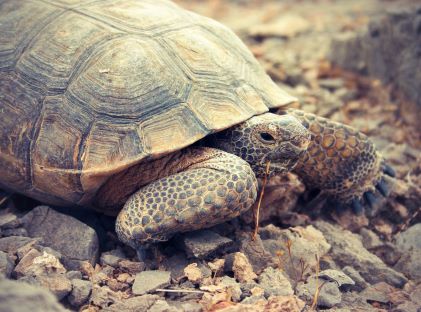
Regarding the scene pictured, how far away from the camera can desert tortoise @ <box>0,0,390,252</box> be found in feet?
10.2

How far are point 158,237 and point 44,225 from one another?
817 mm

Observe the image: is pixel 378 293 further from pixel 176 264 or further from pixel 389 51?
pixel 389 51

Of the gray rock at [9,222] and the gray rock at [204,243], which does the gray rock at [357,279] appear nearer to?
the gray rock at [204,243]

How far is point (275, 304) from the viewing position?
109 inches

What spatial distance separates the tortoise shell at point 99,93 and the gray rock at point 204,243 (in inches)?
22.6

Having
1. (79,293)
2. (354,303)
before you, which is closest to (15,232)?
(79,293)

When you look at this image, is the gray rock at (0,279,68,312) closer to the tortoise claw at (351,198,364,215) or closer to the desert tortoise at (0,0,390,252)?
the desert tortoise at (0,0,390,252)

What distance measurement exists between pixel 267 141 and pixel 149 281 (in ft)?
3.87

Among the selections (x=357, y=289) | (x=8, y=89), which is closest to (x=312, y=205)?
(x=357, y=289)

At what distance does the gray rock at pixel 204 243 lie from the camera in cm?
312

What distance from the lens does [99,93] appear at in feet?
10.8

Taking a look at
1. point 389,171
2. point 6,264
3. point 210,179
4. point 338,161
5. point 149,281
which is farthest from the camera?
point 389,171

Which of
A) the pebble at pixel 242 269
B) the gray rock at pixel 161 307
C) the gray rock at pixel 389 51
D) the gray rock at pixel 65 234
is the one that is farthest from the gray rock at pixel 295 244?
the gray rock at pixel 389 51

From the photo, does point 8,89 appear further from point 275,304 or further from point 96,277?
point 275,304
